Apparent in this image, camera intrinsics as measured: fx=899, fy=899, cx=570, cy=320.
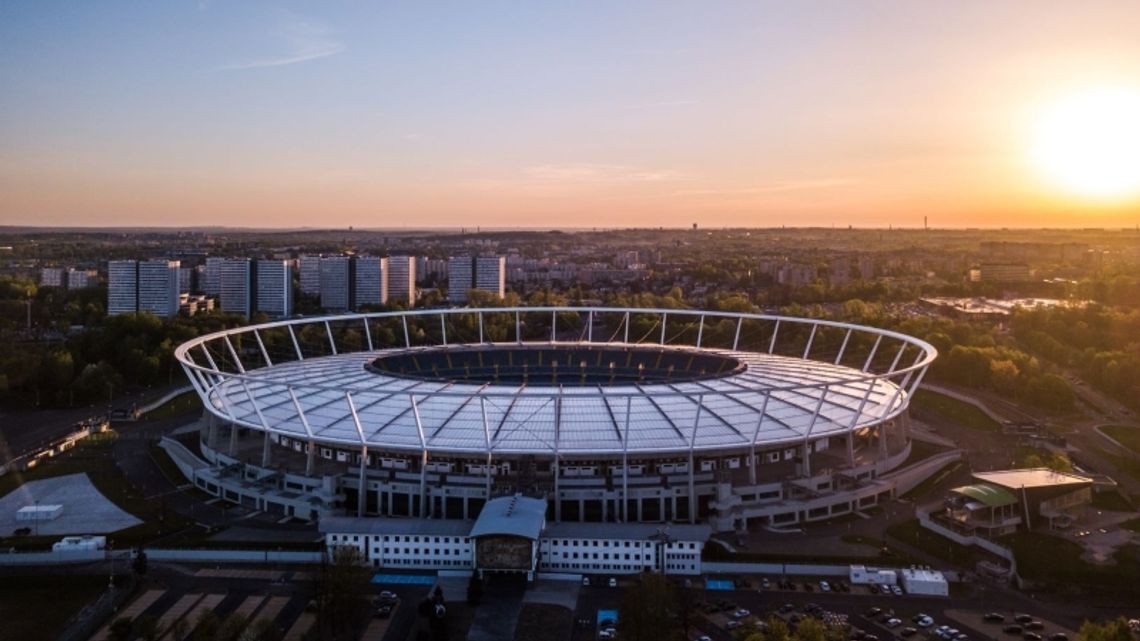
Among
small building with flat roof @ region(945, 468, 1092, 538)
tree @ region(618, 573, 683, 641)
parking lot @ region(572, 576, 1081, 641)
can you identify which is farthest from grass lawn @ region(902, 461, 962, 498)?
tree @ region(618, 573, 683, 641)

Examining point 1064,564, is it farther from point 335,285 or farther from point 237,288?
point 335,285

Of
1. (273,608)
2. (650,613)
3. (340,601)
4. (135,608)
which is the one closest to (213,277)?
(135,608)

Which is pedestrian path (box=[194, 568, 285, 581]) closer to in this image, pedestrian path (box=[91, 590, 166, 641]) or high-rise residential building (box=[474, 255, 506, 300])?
pedestrian path (box=[91, 590, 166, 641])

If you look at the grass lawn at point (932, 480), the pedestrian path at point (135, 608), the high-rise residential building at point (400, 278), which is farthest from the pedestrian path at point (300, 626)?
the high-rise residential building at point (400, 278)

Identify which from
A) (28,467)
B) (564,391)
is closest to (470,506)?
(564,391)

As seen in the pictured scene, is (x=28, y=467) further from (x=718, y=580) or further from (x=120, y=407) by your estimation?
(x=718, y=580)

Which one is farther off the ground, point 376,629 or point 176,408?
point 176,408
